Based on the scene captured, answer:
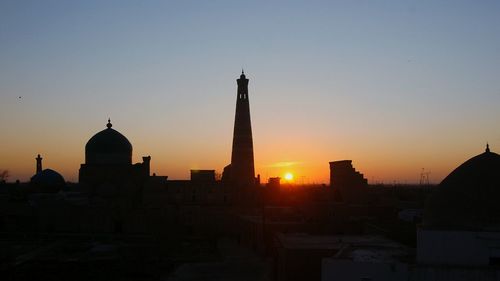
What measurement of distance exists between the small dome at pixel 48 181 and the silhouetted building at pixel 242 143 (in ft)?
43.4

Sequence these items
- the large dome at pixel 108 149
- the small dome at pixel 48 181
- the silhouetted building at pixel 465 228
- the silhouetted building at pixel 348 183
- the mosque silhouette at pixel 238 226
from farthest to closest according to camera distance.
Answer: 1. the small dome at pixel 48 181
2. the large dome at pixel 108 149
3. the silhouetted building at pixel 348 183
4. the mosque silhouette at pixel 238 226
5. the silhouetted building at pixel 465 228

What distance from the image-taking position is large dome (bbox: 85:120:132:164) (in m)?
37.1

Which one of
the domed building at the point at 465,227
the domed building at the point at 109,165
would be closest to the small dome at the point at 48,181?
the domed building at the point at 109,165

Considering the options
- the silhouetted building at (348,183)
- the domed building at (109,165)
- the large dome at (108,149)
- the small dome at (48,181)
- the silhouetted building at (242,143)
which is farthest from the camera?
the small dome at (48,181)

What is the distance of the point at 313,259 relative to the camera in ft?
56.4

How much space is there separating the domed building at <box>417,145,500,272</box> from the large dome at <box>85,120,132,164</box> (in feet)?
81.1

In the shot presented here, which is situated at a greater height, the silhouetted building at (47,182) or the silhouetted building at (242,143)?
the silhouetted building at (242,143)

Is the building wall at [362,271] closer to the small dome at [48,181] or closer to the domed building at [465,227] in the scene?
the domed building at [465,227]

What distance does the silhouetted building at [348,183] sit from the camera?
35.3 metres

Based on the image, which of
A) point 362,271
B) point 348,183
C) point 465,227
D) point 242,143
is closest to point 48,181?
point 242,143

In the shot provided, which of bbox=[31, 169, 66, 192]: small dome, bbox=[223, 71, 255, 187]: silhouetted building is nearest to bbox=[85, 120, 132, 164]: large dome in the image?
bbox=[223, 71, 255, 187]: silhouetted building

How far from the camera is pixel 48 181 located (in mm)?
43469

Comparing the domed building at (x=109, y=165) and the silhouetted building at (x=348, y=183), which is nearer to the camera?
the silhouetted building at (x=348, y=183)

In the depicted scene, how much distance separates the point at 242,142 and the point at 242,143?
58 mm
